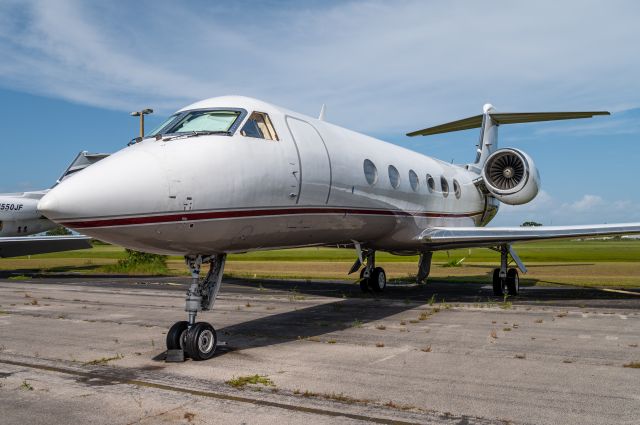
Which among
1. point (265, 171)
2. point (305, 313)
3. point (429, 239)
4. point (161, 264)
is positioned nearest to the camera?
point (265, 171)

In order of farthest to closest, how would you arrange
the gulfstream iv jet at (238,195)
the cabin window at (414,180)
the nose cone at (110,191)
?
the cabin window at (414,180) < the gulfstream iv jet at (238,195) < the nose cone at (110,191)

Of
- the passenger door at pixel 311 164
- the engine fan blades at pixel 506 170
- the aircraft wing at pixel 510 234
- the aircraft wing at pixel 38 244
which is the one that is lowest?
the aircraft wing at pixel 38 244

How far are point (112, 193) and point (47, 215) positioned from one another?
722 millimetres

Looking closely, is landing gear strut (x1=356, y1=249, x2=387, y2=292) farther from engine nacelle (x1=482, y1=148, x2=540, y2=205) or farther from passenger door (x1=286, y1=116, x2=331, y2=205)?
passenger door (x1=286, y1=116, x2=331, y2=205)

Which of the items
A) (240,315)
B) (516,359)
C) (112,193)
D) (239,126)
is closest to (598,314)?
(516,359)

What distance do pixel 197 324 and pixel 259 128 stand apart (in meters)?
2.91

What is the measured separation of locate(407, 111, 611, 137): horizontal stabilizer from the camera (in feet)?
63.0

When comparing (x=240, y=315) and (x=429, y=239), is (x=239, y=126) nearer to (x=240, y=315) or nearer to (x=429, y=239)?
(x=240, y=315)

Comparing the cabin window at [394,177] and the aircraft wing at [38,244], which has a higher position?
the cabin window at [394,177]

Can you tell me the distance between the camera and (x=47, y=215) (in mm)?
6242

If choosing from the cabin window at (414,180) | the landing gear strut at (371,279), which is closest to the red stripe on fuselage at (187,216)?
the cabin window at (414,180)

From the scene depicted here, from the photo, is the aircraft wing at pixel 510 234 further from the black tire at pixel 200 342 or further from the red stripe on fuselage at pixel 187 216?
the black tire at pixel 200 342

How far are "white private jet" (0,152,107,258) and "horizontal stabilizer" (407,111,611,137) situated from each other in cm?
1488

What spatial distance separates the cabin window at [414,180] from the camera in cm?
1382
